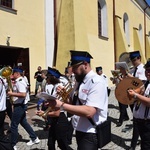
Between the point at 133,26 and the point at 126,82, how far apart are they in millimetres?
26536

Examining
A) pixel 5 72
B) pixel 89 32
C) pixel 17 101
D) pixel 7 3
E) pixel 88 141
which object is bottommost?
pixel 88 141

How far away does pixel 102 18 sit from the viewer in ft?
72.0


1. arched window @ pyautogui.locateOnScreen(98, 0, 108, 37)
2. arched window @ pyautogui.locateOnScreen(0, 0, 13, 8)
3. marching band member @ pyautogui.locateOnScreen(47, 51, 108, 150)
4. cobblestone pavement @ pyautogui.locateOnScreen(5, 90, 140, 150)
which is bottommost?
cobblestone pavement @ pyautogui.locateOnScreen(5, 90, 140, 150)

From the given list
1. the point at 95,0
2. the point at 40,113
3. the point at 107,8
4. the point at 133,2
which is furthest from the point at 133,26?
the point at 40,113

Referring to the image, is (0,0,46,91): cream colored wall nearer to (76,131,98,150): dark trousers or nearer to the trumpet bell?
the trumpet bell

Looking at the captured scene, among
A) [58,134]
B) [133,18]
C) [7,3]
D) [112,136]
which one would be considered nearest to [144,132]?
[58,134]

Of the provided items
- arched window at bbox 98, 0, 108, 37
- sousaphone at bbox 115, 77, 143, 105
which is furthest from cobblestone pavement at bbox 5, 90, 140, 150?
arched window at bbox 98, 0, 108, 37

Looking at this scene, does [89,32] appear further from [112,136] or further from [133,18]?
[112,136]

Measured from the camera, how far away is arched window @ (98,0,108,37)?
21641mm

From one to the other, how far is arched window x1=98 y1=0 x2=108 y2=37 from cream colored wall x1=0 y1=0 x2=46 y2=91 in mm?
7938

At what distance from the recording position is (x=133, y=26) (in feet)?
96.8

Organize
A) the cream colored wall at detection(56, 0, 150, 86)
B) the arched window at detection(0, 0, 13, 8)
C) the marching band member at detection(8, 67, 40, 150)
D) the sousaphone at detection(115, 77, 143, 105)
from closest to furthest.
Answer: the sousaphone at detection(115, 77, 143, 105), the marching band member at detection(8, 67, 40, 150), the arched window at detection(0, 0, 13, 8), the cream colored wall at detection(56, 0, 150, 86)

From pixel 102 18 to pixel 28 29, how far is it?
9691 mm

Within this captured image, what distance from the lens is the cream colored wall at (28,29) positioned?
1248 centimetres
